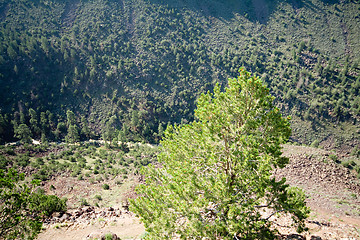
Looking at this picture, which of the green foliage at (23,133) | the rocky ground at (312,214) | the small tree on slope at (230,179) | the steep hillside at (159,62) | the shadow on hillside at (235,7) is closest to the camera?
the small tree on slope at (230,179)

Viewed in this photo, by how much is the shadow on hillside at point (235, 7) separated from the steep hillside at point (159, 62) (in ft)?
2.96

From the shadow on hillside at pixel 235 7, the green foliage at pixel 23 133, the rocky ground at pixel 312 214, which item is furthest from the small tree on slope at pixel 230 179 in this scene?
the shadow on hillside at pixel 235 7

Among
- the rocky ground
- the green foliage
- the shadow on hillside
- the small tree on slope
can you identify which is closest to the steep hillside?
the shadow on hillside

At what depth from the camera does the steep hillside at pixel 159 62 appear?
5678 cm

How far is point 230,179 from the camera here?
8227 mm

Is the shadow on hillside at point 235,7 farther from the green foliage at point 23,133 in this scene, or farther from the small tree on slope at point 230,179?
the small tree on slope at point 230,179

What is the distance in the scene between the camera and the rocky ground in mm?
12914

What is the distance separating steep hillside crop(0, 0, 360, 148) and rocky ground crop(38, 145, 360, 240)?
Result: 86.4ft

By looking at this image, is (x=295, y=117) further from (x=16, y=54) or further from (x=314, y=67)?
(x=16, y=54)

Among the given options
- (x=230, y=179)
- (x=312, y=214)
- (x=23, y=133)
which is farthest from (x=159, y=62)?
(x=230, y=179)

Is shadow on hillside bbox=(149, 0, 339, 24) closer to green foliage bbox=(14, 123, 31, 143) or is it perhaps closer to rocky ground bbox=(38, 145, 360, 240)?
green foliage bbox=(14, 123, 31, 143)

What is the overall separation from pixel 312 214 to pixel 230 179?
14.3 metres

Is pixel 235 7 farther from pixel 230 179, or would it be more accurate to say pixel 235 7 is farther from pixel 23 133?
pixel 230 179

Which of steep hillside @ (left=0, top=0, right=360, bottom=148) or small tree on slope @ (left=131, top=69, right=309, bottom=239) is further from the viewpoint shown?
steep hillside @ (left=0, top=0, right=360, bottom=148)
